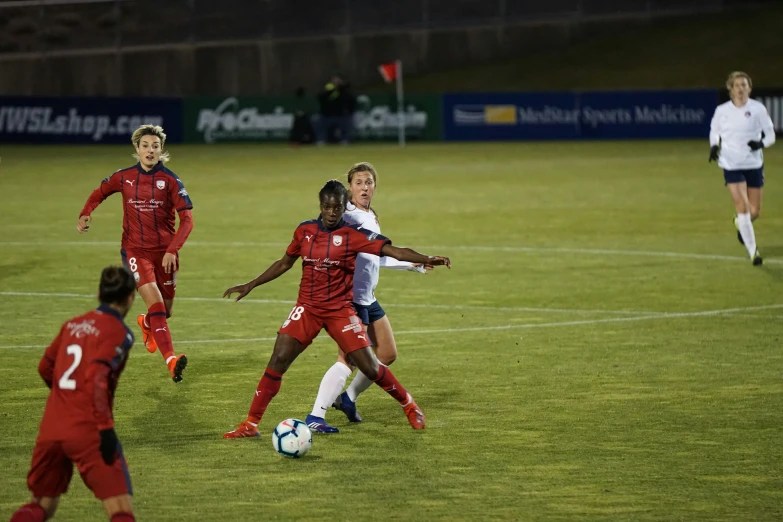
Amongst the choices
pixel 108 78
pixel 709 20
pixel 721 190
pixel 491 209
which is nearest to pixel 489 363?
pixel 491 209

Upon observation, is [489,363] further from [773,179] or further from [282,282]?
[773,179]

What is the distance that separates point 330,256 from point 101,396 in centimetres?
304

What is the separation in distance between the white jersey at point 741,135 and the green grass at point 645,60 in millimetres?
31554

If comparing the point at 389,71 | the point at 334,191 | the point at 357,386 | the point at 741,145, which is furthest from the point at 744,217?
the point at 389,71

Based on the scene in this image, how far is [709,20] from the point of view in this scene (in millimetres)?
56062

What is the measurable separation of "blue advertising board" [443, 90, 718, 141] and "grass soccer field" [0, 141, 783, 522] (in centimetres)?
1570

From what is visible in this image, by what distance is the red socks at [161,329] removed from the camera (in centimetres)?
1116

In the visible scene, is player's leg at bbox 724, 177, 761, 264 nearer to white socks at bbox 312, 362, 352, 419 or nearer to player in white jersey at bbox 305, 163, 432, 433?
player in white jersey at bbox 305, 163, 432, 433

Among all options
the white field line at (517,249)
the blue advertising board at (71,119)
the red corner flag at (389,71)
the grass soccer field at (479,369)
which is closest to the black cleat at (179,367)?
the grass soccer field at (479,369)

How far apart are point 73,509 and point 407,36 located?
147ft

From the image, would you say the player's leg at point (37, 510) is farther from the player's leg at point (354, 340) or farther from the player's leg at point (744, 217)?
the player's leg at point (744, 217)

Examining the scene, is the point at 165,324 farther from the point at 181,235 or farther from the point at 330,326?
the point at 330,326

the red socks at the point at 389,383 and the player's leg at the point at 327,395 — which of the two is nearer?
the red socks at the point at 389,383

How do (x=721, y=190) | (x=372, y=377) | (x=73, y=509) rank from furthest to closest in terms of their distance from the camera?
(x=721, y=190)
(x=372, y=377)
(x=73, y=509)
